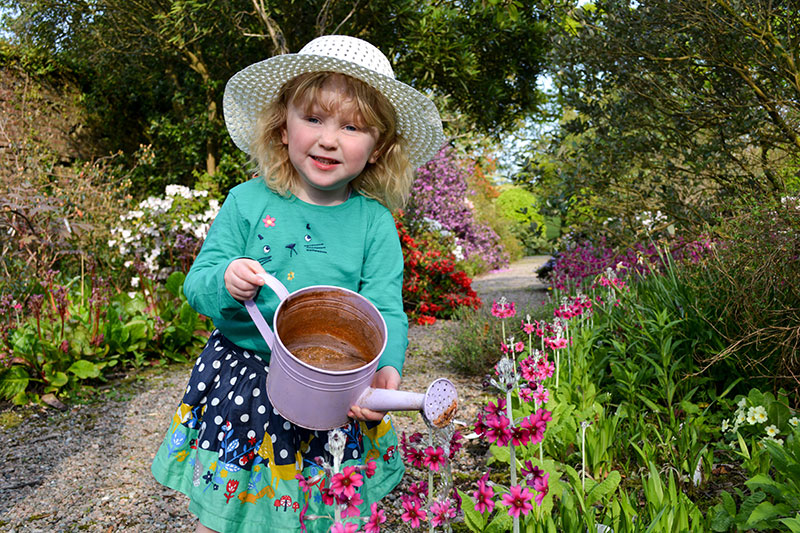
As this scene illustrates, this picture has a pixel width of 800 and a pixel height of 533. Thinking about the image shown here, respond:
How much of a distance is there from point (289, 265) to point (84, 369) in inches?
116

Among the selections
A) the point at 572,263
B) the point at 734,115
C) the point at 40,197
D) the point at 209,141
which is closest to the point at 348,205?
the point at 734,115

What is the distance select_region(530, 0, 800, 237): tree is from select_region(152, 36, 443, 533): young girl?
2.33 metres

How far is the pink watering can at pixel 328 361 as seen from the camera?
1086mm

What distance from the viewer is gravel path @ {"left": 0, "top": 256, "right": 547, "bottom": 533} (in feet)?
7.47

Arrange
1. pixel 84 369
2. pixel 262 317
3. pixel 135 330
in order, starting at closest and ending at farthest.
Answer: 1. pixel 262 317
2. pixel 84 369
3. pixel 135 330

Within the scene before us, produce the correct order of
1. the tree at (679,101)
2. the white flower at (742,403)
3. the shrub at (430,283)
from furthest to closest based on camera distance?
1. the shrub at (430,283)
2. the tree at (679,101)
3. the white flower at (742,403)

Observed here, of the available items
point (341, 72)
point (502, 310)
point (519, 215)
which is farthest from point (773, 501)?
point (519, 215)

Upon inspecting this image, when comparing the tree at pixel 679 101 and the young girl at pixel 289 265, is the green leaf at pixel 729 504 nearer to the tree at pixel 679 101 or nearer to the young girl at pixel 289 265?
the young girl at pixel 289 265

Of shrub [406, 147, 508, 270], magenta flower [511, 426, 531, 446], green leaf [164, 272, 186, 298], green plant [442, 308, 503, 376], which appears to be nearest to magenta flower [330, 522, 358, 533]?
magenta flower [511, 426, 531, 446]

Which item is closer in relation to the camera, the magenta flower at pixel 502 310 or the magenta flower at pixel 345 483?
the magenta flower at pixel 345 483

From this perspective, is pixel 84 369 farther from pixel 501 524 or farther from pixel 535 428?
pixel 535 428

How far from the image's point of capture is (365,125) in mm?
1628

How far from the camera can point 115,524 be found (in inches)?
87.4

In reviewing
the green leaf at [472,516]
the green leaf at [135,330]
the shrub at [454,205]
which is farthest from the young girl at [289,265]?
the shrub at [454,205]
